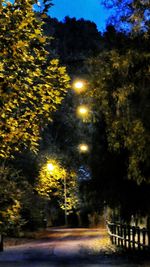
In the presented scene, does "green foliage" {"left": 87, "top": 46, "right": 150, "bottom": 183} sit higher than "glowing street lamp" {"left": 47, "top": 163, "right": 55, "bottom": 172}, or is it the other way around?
"glowing street lamp" {"left": 47, "top": 163, "right": 55, "bottom": 172}

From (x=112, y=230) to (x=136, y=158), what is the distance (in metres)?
15.7

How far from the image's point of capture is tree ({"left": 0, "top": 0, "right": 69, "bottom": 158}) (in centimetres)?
691

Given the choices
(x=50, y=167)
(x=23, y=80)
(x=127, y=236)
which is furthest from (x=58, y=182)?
(x=23, y=80)

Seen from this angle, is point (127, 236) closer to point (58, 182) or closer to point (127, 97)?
point (127, 97)

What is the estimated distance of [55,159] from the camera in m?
49.3

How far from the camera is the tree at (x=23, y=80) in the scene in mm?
6914

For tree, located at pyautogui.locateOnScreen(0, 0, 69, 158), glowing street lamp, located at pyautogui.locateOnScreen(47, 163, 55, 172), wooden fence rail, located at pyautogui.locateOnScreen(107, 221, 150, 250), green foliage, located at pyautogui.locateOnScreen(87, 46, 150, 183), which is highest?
glowing street lamp, located at pyautogui.locateOnScreen(47, 163, 55, 172)

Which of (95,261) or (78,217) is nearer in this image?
(95,261)

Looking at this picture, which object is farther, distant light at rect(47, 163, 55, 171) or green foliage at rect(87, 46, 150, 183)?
distant light at rect(47, 163, 55, 171)

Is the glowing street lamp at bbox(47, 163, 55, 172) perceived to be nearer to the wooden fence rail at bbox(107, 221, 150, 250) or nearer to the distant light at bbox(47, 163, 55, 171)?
the distant light at bbox(47, 163, 55, 171)

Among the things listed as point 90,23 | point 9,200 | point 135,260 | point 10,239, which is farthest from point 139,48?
point 90,23

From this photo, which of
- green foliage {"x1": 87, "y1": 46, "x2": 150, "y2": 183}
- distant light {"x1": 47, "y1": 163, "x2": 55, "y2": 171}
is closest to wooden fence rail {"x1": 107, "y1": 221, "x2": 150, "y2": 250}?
green foliage {"x1": 87, "y1": 46, "x2": 150, "y2": 183}

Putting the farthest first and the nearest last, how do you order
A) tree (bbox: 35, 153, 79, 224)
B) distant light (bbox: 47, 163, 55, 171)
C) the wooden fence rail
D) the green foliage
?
tree (bbox: 35, 153, 79, 224) → distant light (bbox: 47, 163, 55, 171) → the wooden fence rail → the green foliage

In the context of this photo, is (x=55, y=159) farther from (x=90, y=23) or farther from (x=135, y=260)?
(x=90, y=23)
